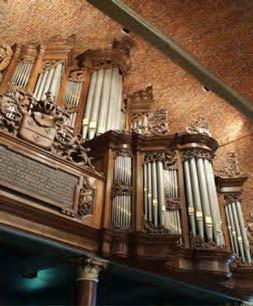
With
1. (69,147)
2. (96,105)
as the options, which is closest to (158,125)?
(96,105)

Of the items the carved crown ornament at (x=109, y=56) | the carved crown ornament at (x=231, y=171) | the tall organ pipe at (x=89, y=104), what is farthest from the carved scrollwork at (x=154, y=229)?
the carved crown ornament at (x=109, y=56)

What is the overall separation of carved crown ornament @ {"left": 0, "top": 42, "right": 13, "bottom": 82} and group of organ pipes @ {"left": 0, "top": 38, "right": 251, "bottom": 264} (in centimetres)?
9

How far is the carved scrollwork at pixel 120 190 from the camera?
4789mm

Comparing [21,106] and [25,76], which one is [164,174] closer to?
[21,106]

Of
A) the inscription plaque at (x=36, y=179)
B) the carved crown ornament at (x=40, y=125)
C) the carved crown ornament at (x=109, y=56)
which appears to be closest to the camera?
the inscription plaque at (x=36, y=179)

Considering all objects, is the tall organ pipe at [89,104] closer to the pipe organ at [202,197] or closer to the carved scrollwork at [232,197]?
the pipe organ at [202,197]

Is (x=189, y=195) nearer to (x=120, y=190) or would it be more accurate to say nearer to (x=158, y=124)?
(x=120, y=190)

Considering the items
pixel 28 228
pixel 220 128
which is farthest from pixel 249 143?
pixel 28 228

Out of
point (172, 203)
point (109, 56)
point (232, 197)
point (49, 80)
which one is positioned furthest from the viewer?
point (109, 56)

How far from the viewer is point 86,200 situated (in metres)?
4.49

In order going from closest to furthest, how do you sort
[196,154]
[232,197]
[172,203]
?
1. [172,203]
2. [196,154]
3. [232,197]

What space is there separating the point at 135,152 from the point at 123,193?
76 cm

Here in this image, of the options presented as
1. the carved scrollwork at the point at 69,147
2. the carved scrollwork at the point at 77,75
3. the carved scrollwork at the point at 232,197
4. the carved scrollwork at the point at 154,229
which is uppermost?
the carved scrollwork at the point at 77,75

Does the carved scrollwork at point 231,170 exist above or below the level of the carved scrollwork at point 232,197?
above
